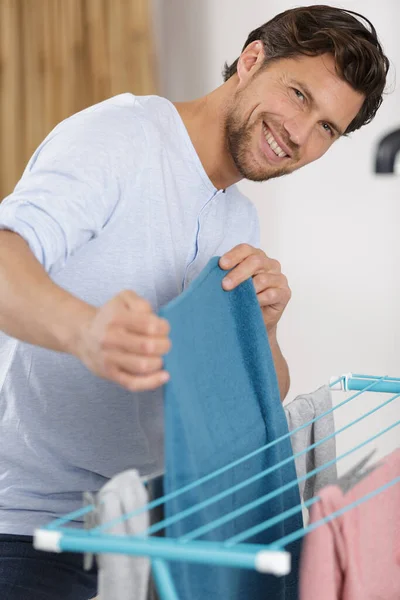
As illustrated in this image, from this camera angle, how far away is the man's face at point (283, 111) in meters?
1.19

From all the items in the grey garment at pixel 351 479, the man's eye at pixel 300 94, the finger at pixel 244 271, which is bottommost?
the grey garment at pixel 351 479

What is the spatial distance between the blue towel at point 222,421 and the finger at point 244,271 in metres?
0.01

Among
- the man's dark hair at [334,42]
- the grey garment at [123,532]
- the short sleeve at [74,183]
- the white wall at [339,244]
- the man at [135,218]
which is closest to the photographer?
the grey garment at [123,532]

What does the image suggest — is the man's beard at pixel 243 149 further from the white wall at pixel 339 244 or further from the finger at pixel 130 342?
the white wall at pixel 339 244

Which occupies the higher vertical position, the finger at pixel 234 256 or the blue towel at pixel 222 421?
the finger at pixel 234 256

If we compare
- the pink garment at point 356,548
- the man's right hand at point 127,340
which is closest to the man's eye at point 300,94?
the pink garment at point 356,548

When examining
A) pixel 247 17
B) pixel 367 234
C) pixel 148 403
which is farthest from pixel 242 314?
pixel 247 17

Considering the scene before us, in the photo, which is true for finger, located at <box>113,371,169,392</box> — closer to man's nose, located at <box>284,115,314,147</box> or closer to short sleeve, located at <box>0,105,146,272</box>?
short sleeve, located at <box>0,105,146,272</box>

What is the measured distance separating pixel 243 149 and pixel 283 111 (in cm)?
8

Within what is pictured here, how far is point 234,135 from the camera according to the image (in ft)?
3.99

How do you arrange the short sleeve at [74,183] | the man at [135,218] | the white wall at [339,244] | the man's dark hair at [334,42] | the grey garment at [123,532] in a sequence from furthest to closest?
the white wall at [339,244] → the man's dark hair at [334,42] → the man at [135,218] → the short sleeve at [74,183] → the grey garment at [123,532]

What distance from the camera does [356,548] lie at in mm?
826

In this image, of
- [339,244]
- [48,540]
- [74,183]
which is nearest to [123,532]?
[48,540]

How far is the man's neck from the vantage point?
4.00 feet
